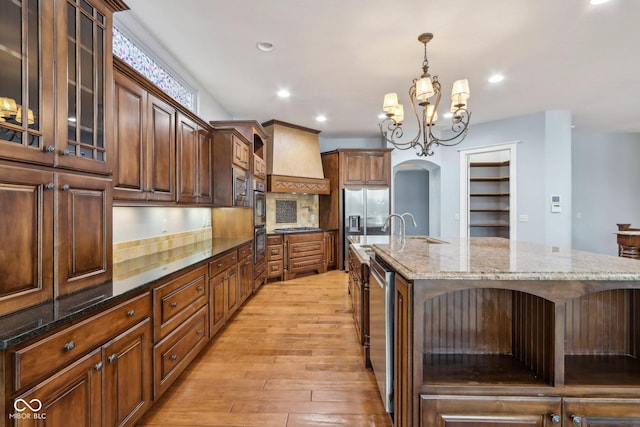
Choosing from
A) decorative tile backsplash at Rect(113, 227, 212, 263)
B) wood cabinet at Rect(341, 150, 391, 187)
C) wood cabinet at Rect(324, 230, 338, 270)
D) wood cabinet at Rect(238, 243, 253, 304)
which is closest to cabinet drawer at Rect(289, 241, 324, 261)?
wood cabinet at Rect(324, 230, 338, 270)

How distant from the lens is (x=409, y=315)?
1.29 metres

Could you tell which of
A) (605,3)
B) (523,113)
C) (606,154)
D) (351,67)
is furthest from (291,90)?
(606,154)

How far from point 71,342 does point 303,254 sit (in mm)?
4318

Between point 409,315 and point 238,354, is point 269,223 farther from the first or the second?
point 409,315

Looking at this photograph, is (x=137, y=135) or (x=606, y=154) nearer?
(x=137, y=135)

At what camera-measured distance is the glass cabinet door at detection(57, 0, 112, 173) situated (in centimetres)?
135

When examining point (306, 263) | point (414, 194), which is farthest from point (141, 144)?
point (414, 194)

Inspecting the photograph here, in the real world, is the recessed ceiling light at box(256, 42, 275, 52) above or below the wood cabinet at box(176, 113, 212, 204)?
above

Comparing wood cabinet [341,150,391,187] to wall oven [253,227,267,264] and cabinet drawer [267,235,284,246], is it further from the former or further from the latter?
wall oven [253,227,267,264]

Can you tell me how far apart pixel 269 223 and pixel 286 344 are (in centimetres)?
324

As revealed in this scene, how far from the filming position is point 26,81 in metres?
1.18

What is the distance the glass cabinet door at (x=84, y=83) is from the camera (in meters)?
1.35

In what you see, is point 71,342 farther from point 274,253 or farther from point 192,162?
point 274,253
